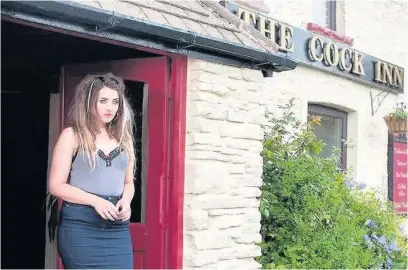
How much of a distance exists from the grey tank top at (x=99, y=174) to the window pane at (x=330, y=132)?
5061mm

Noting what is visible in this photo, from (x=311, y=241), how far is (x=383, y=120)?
4.38 metres

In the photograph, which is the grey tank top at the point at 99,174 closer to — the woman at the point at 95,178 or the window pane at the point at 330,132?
the woman at the point at 95,178

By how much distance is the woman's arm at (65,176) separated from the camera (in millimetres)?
3824

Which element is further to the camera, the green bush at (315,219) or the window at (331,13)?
the window at (331,13)

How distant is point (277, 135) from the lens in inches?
255

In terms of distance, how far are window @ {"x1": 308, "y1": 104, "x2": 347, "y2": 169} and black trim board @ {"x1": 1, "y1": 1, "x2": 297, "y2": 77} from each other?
3572 mm

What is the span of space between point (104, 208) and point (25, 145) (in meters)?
2.52

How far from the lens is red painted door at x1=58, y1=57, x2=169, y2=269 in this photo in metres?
4.64

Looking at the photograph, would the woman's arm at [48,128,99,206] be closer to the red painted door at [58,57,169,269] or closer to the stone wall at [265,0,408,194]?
the red painted door at [58,57,169,269]

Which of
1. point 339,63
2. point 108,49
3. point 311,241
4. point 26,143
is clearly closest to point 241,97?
point 108,49

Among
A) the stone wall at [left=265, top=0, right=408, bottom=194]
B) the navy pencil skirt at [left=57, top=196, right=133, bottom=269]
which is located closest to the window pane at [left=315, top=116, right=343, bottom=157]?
the stone wall at [left=265, top=0, right=408, bottom=194]

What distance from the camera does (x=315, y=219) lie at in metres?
5.78

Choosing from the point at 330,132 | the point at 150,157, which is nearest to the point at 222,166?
the point at 150,157

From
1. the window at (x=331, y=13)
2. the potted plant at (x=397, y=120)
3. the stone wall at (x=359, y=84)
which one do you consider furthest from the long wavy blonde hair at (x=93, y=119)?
the potted plant at (x=397, y=120)
